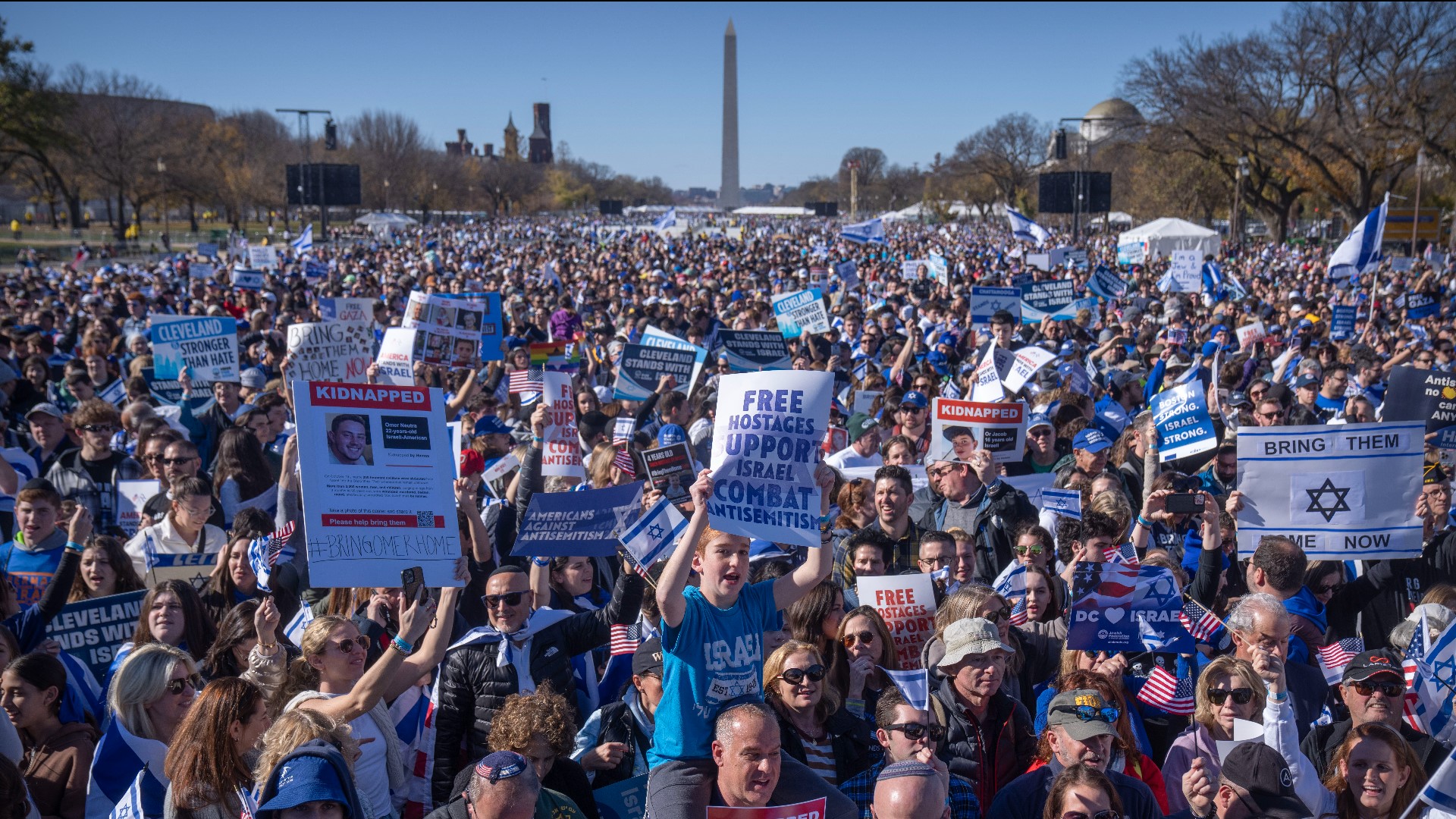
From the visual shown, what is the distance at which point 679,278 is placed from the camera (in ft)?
96.2

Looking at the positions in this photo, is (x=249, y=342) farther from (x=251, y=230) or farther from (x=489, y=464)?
(x=251, y=230)

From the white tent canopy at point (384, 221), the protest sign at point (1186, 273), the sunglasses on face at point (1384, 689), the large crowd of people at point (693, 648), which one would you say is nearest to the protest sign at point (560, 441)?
the large crowd of people at point (693, 648)

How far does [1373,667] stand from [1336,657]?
0.75 meters

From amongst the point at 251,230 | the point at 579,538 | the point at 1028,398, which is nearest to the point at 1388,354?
the point at 1028,398

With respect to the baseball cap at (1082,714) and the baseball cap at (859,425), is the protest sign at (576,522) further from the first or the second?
the baseball cap at (859,425)

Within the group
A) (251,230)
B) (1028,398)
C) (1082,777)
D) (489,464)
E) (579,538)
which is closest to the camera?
(1082,777)

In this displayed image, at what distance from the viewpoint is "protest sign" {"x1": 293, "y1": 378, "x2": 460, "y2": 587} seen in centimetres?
489

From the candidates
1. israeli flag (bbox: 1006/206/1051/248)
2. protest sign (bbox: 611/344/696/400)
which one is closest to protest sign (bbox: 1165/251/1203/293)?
israeli flag (bbox: 1006/206/1051/248)

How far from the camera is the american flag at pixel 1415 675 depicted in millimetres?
4746

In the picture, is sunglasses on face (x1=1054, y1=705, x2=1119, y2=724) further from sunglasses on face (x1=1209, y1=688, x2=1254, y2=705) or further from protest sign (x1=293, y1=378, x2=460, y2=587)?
protest sign (x1=293, y1=378, x2=460, y2=587)

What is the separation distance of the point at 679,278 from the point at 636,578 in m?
24.4

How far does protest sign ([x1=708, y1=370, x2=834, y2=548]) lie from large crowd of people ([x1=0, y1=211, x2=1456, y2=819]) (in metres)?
0.19

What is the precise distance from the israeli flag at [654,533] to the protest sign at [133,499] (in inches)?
157

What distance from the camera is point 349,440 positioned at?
5.05 metres
